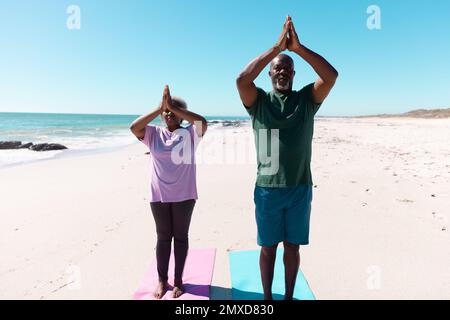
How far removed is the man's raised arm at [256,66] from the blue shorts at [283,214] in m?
0.91

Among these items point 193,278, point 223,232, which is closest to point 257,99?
point 193,278

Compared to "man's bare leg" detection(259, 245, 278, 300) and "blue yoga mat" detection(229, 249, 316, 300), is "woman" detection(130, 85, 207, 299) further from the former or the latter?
"man's bare leg" detection(259, 245, 278, 300)

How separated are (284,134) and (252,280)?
1858mm

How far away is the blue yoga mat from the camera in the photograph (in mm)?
2943

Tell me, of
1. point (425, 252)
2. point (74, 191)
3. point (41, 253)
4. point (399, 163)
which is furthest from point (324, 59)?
point (399, 163)

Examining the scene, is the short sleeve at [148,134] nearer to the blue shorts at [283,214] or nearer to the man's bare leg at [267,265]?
the blue shorts at [283,214]

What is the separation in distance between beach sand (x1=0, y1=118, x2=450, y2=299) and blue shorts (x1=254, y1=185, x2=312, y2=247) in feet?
3.12

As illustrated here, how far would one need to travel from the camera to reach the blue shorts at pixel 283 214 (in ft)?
8.02

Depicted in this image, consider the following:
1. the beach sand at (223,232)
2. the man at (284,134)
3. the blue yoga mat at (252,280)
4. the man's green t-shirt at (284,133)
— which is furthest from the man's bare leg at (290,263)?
the man's green t-shirt at (284,133)

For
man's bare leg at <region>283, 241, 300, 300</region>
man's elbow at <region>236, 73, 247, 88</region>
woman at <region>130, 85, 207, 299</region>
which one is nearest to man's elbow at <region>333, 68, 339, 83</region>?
man's elbow at <region>236, 73, 247, 88</region>

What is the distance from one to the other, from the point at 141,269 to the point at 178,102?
7.08ft

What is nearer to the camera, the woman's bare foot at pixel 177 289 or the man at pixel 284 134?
the man at pixel 284 134

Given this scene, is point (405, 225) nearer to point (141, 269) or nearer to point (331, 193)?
point (331, 193)

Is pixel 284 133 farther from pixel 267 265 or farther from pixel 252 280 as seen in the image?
pixel 252 280
